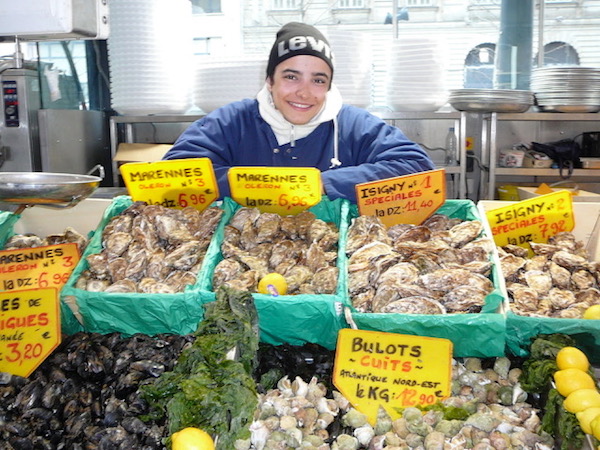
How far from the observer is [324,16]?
20.6 feet

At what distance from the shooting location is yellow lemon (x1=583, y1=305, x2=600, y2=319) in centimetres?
149

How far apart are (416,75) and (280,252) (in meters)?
3.15

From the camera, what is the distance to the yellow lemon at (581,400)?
120cm

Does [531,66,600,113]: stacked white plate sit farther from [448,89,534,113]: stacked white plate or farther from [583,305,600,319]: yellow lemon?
[583,305,600,319]: yellow lemon

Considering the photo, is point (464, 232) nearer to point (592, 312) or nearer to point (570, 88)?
point (592, 312)

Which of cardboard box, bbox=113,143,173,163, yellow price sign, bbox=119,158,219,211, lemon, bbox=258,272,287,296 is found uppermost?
yellow price sign, bbox=119,158,219,211

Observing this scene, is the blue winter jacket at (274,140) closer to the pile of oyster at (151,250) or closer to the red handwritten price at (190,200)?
the red handwritten price at (190,200)

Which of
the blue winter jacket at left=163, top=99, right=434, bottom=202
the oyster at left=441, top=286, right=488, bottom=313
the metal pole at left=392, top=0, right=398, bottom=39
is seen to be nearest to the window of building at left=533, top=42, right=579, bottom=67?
the metal pole at left=392, top=0, right=398, bottom=39

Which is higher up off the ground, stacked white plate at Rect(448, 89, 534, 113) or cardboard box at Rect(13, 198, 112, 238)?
stacked white plate at Rect(448, 89, 534, 113)

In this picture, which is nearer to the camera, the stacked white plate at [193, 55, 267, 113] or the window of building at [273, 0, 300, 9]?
the stacked white plate at [193, 55, 267, 113]

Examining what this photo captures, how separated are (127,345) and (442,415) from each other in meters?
0.84

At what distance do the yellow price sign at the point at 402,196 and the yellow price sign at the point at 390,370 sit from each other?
65cm

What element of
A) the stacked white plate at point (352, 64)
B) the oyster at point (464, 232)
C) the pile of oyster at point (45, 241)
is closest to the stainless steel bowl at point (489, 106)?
the stacked white plate at point (352, 64)

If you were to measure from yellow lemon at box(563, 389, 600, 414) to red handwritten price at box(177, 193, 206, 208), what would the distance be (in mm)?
1347
